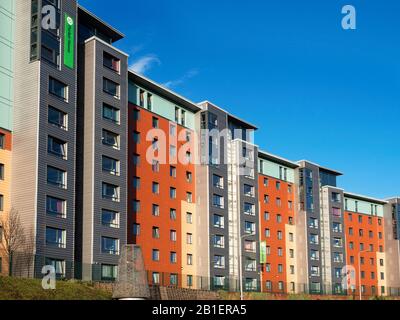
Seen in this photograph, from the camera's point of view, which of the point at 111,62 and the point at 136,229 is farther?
the point at 136,229

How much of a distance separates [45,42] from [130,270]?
87.5 feet

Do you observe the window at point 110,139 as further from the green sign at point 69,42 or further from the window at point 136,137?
the green sign at point 69,42

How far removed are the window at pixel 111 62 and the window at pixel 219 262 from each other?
90.0 ft

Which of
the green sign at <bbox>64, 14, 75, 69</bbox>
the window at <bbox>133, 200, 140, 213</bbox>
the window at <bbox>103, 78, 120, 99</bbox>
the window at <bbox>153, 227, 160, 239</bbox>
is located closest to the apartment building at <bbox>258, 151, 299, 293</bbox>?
the window at <bbox>153, 227, 160, 239</bbox>

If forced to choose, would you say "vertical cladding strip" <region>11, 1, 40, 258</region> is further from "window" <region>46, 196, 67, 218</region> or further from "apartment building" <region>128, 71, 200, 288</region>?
"apartment building" <region>128, 71, 200, 288</region>

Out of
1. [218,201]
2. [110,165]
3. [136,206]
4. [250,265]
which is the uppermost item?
[110,165]

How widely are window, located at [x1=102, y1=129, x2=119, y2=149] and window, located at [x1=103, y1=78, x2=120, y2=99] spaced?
4071 millimetres

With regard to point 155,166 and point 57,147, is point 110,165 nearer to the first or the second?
point 57,147

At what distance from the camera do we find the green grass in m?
36.6

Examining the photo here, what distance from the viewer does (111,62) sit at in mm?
61312

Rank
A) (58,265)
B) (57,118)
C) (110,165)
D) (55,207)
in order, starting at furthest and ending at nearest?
(110,165)
(57,118)
(55,207)
(58,265)

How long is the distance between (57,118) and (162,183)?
18.8 m

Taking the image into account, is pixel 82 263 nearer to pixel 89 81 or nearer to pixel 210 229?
pixel 89 81

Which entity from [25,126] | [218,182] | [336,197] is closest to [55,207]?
[25,126]
